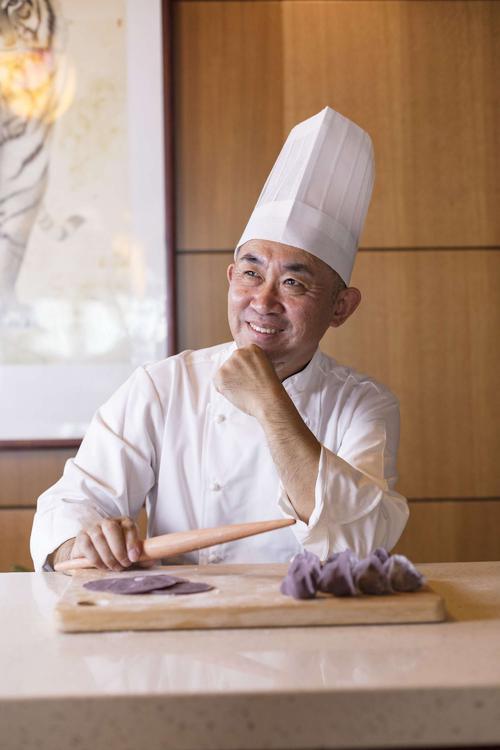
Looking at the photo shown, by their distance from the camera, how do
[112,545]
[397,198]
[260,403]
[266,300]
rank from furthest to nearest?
[397,198], [266,300], [260,403], [112,545]

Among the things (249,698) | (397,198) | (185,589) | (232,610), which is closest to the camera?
(249,698)

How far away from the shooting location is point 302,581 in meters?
1.30

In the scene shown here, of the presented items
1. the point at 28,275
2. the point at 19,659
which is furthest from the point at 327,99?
the point at 19,659

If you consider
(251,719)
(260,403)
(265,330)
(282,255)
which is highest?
(282,255)

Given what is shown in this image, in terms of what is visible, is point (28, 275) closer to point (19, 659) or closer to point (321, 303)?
point (321, 303)

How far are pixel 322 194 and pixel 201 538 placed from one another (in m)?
1.09

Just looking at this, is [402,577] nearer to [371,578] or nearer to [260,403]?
[371,578]

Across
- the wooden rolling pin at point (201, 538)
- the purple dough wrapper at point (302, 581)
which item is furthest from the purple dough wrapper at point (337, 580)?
the wooden rolling pin at point (201, 538)

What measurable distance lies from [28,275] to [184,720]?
241 cm

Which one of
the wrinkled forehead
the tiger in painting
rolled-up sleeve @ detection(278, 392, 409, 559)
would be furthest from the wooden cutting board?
the tiger in painting

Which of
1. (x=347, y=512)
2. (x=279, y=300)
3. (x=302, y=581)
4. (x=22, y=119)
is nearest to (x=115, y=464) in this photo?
(x=279, y=300)

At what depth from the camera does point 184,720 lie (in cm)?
98

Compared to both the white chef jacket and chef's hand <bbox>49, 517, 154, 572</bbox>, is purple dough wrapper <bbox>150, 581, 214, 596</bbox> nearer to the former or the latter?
chef's hand <bbox>49, 517, 154, 572</bbox>

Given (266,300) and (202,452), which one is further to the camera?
(202,452)
